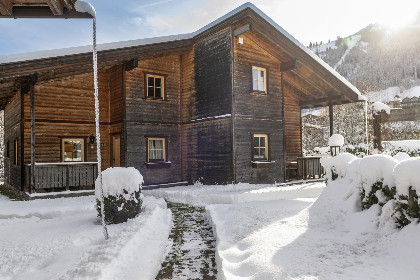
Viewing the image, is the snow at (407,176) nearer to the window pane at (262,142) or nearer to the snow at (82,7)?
the snow at (82,7)

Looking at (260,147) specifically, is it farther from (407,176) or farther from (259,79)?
(407,176)

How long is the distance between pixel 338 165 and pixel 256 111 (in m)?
7.39

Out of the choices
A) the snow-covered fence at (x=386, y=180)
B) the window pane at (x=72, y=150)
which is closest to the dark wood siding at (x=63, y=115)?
the window pane at (x=72, y=150)

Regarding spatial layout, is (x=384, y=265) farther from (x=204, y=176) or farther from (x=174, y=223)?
(x=204, y=176)

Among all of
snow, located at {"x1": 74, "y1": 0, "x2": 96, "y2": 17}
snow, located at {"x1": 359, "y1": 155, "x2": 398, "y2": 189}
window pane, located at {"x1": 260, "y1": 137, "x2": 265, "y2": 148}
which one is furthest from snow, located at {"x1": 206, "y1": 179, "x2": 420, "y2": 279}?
window pane, located at {"x1": 260, "y1": 137, "x2": 265, "y2": 148}

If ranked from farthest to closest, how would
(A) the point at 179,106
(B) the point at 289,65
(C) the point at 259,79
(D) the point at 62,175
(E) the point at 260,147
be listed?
(A) the point at 179,106
(B) the point at 289,65
(C) the point at 259,79
(E) the point at 260,147
(D) the point at 62,175

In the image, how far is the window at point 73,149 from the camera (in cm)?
1282

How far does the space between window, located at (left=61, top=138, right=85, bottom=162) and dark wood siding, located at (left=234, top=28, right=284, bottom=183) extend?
22.3 ft

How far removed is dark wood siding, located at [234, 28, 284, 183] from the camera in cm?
1312

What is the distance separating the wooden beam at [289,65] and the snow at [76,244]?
9.55 meters

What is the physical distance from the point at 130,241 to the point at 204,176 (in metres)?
8.64

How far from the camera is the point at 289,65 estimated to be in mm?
14500

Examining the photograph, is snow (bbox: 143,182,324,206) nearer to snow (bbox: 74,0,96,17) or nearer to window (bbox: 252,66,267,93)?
window (bbox: 252,66,267,93)

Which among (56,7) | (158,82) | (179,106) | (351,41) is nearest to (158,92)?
(158,82)
